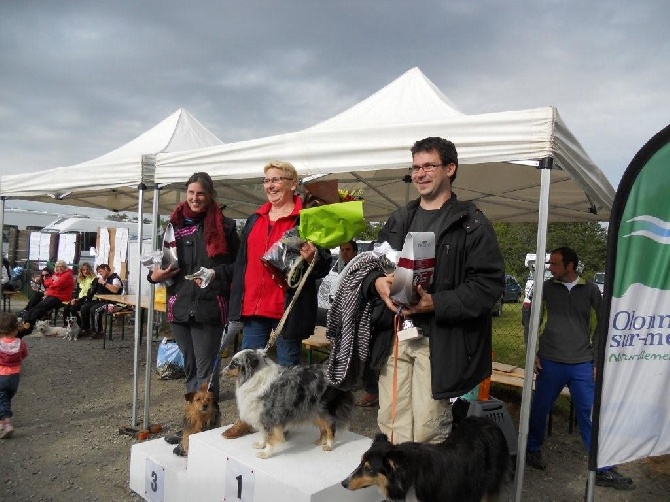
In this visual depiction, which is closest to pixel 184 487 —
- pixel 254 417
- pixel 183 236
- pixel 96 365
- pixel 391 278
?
pixel 254 417

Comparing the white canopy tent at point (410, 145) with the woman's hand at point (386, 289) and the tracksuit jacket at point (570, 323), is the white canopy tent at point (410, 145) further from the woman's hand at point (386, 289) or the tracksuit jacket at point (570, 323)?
the woman's hand at point (386, 289)

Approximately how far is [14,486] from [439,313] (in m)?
3.25

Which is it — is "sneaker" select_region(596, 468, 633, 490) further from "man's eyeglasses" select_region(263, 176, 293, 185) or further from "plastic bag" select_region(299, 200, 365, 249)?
"man's eyeglasses" select_region(263, 176, 293, 185)

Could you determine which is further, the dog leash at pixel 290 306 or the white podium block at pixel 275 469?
the dog leash at pixel 290 306

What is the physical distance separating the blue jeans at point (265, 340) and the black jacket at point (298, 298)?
2.6 inches

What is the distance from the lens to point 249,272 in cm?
293

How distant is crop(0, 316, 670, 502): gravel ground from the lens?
3418 mm

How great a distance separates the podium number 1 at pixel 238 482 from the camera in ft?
8.22

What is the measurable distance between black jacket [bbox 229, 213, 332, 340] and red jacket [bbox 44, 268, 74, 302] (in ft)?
25.9

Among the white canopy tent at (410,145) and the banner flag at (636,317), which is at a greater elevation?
the white canopy tent at (410,145)

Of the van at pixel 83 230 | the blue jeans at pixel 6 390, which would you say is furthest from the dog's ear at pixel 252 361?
the van at pixel 83 230

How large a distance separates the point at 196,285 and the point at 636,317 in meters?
2.52

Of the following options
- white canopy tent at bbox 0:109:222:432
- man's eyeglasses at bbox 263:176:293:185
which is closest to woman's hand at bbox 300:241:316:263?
man's eyeglasses at bbox 263:176:293:185

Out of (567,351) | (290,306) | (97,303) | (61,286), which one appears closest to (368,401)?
(567,351)
